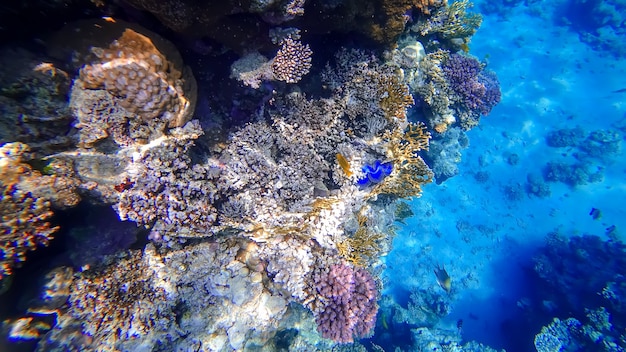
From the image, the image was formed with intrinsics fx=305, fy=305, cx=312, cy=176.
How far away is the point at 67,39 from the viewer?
3.14m

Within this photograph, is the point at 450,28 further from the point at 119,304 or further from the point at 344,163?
the point at 119,304

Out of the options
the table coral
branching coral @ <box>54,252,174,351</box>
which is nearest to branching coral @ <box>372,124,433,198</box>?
the table coral

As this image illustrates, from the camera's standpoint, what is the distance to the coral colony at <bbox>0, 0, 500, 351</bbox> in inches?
125

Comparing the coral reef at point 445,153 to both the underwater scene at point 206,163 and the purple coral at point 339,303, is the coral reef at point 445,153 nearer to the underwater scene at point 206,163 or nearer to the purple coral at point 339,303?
the underwater scene at point 206,163

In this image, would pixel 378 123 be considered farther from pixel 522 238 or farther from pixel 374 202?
pixel 522 238

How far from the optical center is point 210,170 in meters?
4.26

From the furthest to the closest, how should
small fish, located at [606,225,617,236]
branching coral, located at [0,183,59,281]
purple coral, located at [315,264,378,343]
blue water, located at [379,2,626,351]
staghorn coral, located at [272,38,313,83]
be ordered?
small fish, located at [606,225,617,236] < blue water, located at [379,2,626,351] < purple coral, located at [315,264,378,343] < staghorn coral, located at [272,38,313,83] < branching coral, located at [0,183,59,281]

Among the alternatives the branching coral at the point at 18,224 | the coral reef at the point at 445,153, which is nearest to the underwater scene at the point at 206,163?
the branching coral at the point at 18,224

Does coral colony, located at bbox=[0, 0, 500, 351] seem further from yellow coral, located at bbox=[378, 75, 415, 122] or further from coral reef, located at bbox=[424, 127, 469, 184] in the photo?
coral reef, located at bbox=[424, 127, 469, 184]

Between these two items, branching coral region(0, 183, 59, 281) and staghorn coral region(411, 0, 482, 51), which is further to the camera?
staghorn coral region(411, 0, 482, 51)

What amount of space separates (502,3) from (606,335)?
21906 millimetres

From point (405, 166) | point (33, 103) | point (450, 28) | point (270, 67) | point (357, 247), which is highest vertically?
point (450, 28)

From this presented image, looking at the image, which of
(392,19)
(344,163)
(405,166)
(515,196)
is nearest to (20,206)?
(344,163)

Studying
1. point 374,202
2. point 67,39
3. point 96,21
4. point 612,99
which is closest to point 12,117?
point 67,39
